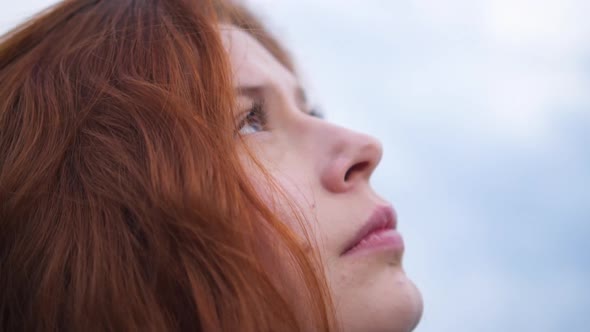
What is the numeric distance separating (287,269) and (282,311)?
0.08 m

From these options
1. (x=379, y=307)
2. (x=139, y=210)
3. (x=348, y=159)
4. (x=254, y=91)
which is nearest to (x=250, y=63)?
(x=254, y=91)

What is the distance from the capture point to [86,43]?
3.59 feet

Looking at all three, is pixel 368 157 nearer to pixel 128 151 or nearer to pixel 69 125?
pixel 128 151

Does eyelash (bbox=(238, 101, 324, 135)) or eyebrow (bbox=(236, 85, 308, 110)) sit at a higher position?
eyebrow (bbox=(236, 85, 308, 110))

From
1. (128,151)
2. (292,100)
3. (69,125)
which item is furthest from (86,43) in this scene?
(292,100)

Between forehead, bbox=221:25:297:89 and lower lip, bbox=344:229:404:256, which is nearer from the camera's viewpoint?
lower lip, bbox=344:229:404:256

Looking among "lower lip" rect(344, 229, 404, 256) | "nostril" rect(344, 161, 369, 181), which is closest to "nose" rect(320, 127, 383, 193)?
"nostril" rect(344, 161, 369, 181)

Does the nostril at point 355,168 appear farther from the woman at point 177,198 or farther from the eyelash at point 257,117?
the eyelash at point 257,117

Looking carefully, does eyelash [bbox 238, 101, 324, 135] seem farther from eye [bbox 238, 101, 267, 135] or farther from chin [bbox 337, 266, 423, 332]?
chin [bbox 337, 266, 423, 332]

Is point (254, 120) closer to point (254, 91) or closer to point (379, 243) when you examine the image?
point (254, 91)

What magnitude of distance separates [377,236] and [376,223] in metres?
0.03

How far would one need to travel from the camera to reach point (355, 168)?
1.06 m

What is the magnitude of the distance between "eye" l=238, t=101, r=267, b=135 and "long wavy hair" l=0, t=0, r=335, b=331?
0.05m

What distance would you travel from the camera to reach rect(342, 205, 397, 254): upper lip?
973 millimetres
